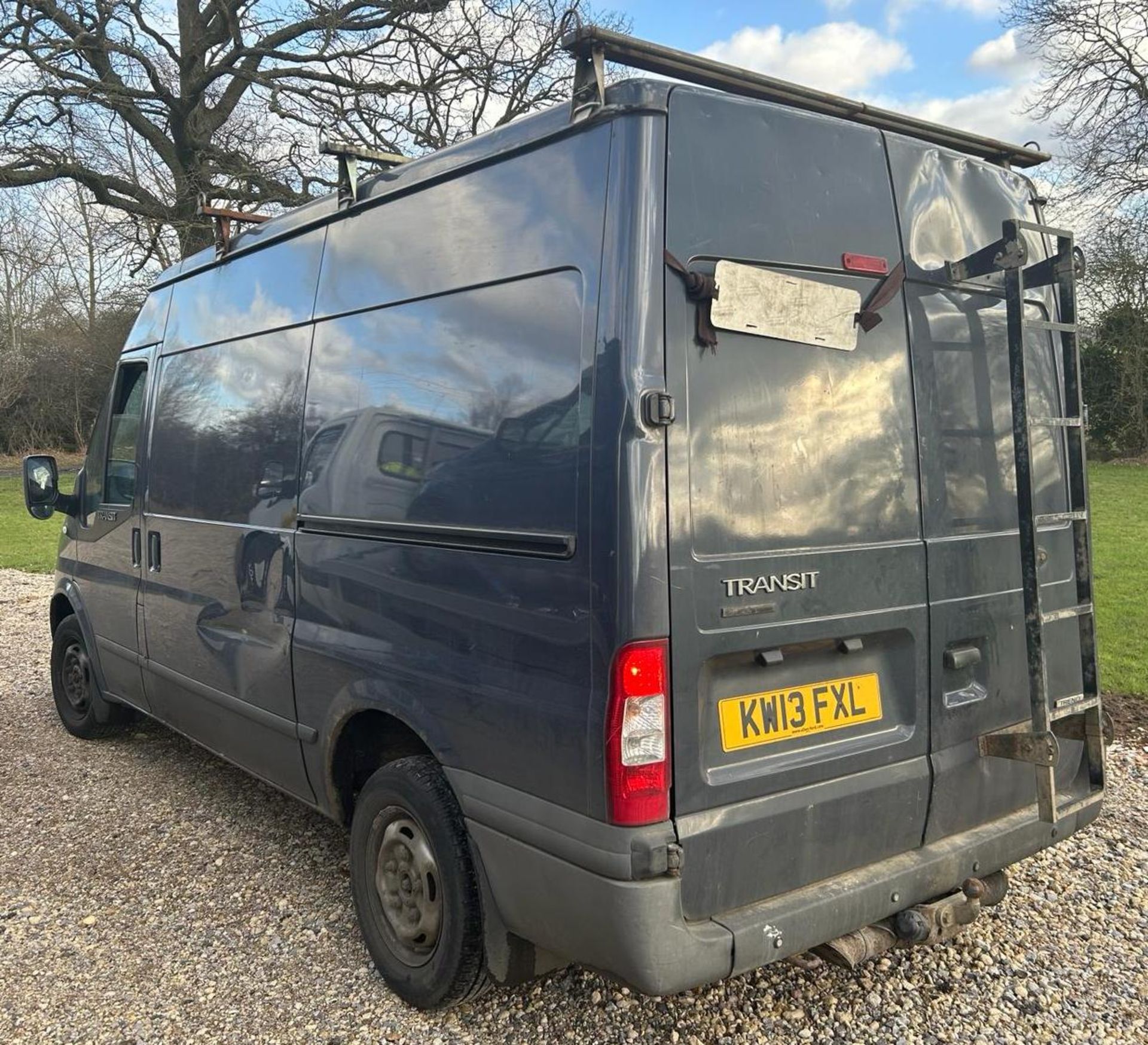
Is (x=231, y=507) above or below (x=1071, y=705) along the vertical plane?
above

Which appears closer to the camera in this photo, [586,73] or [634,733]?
[634,733]

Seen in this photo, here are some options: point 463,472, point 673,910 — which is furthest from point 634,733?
point 463,472

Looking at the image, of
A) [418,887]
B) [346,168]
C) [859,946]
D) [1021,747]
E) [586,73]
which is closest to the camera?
[586,73]

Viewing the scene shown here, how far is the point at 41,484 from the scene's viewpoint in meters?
5.08

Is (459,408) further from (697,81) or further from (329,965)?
(329,965)

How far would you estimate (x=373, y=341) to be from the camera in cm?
311

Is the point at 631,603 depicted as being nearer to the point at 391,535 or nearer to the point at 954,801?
the point at 391,535

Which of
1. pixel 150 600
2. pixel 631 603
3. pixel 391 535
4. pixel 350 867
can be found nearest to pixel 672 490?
pixel 631 603

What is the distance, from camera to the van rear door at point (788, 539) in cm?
233

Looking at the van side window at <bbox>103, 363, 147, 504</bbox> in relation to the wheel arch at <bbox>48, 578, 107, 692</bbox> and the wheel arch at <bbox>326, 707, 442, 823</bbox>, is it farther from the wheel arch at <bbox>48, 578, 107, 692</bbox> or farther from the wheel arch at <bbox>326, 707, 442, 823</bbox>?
the wheel arch at <bbox>326, 707, 442, 823</bbox>

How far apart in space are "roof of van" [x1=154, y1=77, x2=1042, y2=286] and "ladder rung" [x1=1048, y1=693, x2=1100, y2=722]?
2083 mm

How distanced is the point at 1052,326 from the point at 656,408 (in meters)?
1.42

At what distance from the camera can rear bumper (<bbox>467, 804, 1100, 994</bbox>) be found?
88.0 inches

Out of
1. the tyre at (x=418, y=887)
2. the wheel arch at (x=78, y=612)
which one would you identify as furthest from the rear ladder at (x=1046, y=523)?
the wheel arch at (x=78, y=612)
